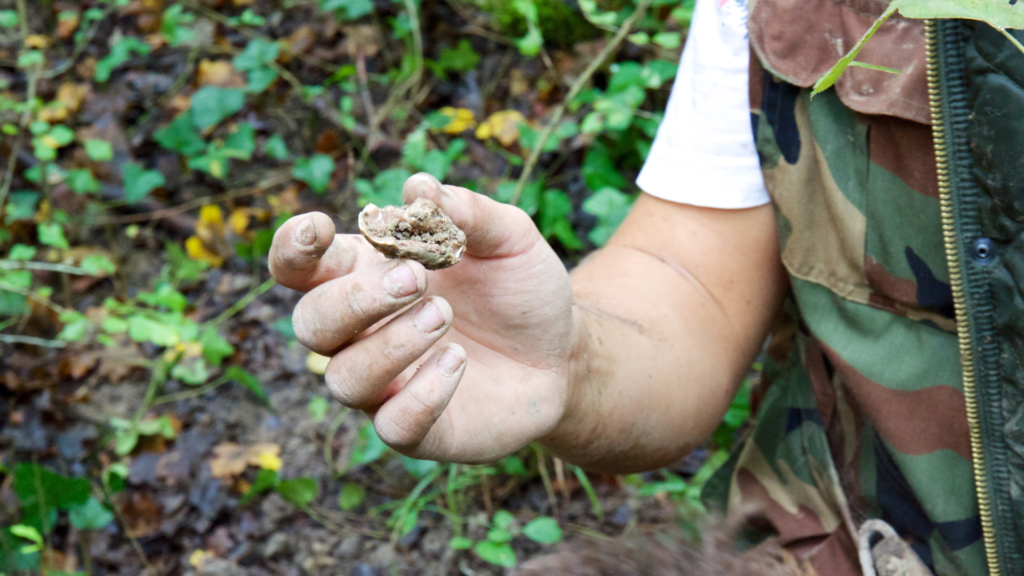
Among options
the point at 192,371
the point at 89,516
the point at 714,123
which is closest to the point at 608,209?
the point at 714,123

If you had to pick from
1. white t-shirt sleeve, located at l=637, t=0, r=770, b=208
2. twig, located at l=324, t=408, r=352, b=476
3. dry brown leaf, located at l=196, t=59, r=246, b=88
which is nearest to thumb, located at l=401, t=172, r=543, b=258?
white t-shirt sleeve, located at l=637, t=0, r=770, b=208

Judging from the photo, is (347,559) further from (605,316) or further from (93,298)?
(93,298)

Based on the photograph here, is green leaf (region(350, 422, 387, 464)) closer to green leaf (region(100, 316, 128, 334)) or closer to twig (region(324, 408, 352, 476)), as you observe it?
twig (region(324, 408, 352, 476))

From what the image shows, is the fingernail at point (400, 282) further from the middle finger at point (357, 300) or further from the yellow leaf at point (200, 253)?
the yellow leaf at point (200, 253)

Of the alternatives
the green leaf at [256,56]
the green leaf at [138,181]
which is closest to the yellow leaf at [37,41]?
the green leaf at [138,181]

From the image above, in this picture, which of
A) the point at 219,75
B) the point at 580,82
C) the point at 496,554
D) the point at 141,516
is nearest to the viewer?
the point at 496,554

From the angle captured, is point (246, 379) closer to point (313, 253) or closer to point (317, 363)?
point (317, 363)

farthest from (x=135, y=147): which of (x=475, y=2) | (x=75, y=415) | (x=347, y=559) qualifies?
(x=347, y=559)
